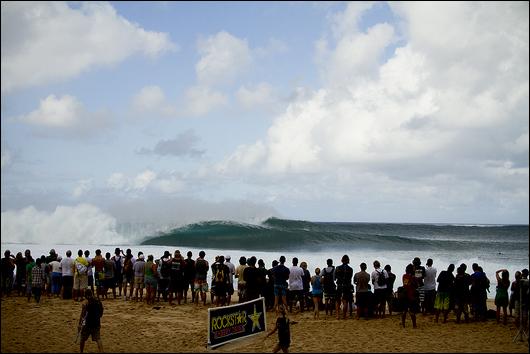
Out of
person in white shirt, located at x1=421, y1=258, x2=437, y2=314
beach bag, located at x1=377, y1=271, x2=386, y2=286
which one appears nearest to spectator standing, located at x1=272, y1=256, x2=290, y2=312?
beach bag, located at x1=377, y1=271, x2=386, y2=286

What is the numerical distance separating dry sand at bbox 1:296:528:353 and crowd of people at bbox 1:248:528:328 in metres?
0.42

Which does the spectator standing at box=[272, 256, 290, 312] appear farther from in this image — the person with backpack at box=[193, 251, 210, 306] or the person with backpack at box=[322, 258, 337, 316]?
the person with backpack at box=[193, 251, 210, 306]

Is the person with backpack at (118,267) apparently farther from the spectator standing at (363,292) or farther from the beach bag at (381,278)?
the beach bag at (381,278)

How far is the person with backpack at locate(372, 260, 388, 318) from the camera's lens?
11977 mm

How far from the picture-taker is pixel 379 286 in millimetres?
12109

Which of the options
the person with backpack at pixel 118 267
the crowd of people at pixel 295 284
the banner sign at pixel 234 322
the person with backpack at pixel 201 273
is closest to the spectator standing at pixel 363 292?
the crowd of people at pixel 295 284

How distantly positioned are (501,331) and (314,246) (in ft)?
105

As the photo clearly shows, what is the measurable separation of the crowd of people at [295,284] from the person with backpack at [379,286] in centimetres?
3

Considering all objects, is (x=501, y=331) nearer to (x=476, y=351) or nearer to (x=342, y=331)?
(x=476, y=351)

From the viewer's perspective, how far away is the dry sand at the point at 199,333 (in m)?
9.28

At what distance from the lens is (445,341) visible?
9.70m

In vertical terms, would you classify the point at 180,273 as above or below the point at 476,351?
above

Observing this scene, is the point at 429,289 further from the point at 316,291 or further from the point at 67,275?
the point at 67,275

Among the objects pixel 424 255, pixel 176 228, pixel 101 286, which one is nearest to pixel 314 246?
pixel 424 255
